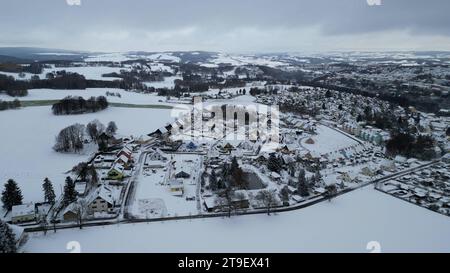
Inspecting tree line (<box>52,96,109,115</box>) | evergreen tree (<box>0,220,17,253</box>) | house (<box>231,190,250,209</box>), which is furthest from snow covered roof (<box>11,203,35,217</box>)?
tree line (<box>52,96,109,115</box>)

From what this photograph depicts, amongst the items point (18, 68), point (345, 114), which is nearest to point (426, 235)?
point (345, 114)

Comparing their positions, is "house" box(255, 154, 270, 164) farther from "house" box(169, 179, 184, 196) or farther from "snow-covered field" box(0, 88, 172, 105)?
"snow-covered field" box(0, 88, 172, 105)

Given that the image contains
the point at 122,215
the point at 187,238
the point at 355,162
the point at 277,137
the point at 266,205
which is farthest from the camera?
the point at 277,137

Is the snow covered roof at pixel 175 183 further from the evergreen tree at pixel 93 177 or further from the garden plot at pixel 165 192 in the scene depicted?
the evergreen tree at pixel 93 177
